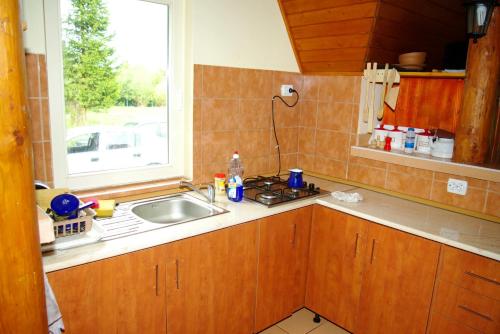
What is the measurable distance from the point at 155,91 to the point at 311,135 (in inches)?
49.5

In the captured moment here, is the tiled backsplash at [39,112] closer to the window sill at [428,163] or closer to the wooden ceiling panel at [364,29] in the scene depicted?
the wooden ceiling panel at [364,29]

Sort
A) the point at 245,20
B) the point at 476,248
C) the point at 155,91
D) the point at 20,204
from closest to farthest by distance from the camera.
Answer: the point at 20,204
the point at 476,248
the point at 155,91
the point at 245,20

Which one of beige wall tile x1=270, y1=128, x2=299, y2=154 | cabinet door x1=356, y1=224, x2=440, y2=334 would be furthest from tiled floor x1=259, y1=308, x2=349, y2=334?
beige wall tile x1=270, y1=128, x2=299, y2=154

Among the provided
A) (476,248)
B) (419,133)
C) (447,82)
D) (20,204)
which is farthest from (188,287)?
(447,82)

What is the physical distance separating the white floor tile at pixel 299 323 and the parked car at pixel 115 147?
132 centimetres

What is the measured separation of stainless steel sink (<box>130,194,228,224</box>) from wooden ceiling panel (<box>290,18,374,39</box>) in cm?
136

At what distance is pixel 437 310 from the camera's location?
5.98ft

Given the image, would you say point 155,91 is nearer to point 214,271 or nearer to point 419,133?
point 214,271

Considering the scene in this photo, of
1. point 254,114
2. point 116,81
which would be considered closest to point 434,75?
point 254,114

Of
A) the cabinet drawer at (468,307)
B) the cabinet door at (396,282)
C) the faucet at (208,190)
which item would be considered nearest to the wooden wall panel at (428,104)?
the cabinet door at (396,282)

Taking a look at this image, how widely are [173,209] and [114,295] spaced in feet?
2.34

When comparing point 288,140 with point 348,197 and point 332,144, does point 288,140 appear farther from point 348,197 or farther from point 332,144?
point 348,197

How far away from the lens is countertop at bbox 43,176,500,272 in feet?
4.81

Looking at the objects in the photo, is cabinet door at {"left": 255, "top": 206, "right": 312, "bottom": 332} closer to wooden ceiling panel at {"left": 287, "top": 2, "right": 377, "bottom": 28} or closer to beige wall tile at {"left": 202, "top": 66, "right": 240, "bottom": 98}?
beige wall tile at {"left": 202, "top": 66, "right": 240, "bottom": 98}
